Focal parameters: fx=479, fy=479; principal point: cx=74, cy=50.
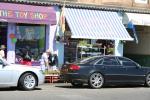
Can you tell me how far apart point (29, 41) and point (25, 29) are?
0.75 metres

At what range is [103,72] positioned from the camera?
67.6 feet

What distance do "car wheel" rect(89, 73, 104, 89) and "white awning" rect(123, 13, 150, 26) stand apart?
31.5 ft

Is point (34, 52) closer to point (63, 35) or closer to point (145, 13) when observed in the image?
point (63, 35)

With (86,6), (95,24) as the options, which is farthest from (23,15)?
(95,24)

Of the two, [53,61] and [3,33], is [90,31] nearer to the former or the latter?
[53,61]

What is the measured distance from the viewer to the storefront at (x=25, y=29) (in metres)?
25.0

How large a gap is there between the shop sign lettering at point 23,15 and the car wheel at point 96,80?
21.6ft

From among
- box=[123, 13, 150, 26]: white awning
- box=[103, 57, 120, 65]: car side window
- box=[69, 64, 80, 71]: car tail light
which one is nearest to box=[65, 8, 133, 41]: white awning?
box=[123, 13, 150, 26]: white awning

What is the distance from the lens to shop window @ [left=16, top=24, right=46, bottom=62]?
26.2m

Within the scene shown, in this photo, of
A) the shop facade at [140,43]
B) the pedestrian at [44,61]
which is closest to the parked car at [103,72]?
the pedestrian at [44,61]

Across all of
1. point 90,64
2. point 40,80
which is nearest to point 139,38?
point 90,64

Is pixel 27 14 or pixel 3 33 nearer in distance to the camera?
pixel 27 14

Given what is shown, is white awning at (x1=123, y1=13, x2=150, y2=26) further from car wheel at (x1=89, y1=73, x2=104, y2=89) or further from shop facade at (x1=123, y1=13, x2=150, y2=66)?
car wheel at (x1=89, y1=73, x2=104, y2=89)

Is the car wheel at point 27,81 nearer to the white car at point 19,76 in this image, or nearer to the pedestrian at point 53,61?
the white car at point 19,76
